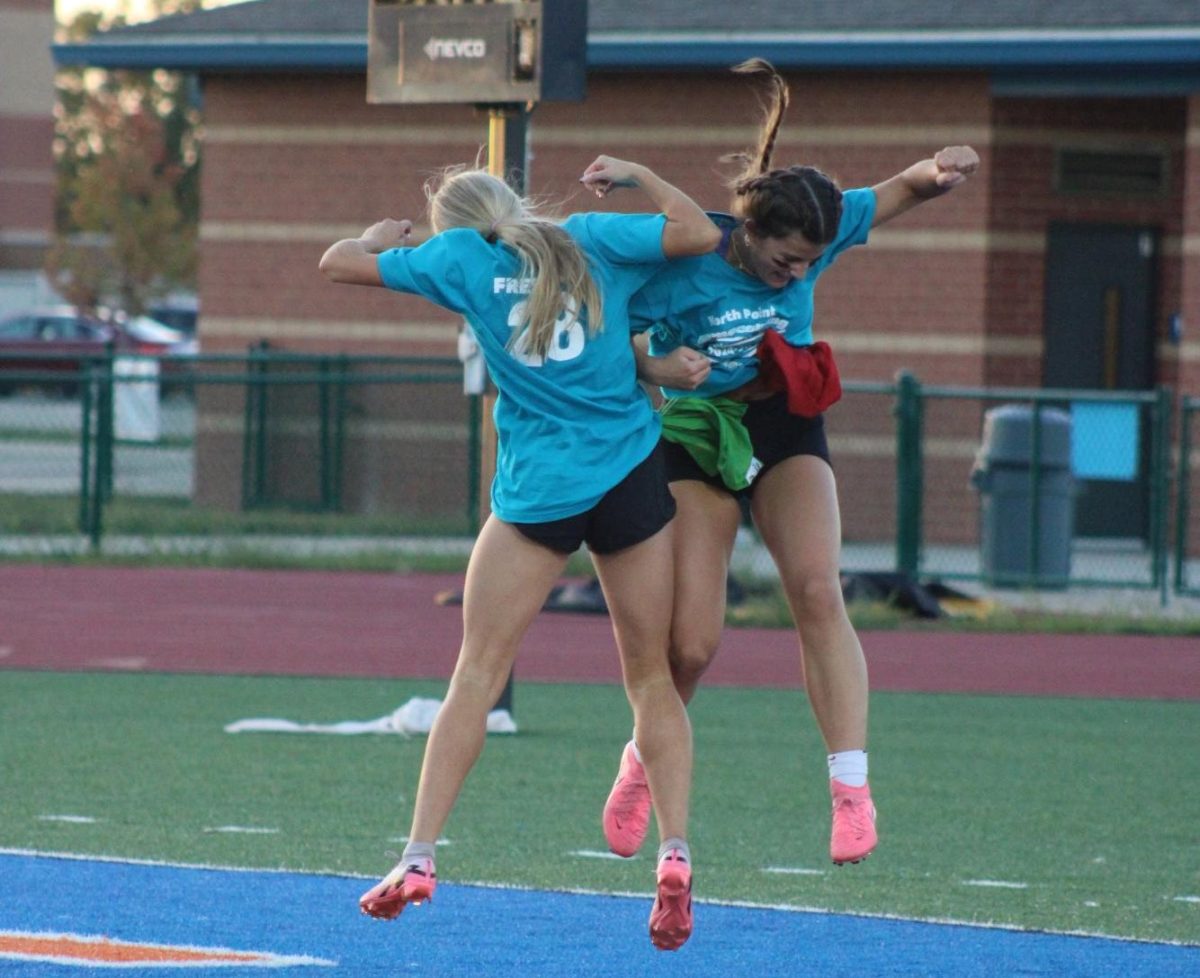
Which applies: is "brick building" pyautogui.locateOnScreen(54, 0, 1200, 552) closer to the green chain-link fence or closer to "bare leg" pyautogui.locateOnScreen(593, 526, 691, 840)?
the green chain-link fence

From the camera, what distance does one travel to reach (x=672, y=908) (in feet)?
19.6

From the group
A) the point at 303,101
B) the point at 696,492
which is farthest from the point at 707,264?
the point at 303,101

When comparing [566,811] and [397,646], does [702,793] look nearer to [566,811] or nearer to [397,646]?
[566,811]

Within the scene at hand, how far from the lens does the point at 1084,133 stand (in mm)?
20750

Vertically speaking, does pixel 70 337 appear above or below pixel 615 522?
above

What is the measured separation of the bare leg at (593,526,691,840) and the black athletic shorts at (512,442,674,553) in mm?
48

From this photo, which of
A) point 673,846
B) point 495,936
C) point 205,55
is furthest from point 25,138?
point 673,846

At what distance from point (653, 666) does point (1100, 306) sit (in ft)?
51.3

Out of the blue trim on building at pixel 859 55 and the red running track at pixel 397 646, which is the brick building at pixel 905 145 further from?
the red running track at pixel 397 646

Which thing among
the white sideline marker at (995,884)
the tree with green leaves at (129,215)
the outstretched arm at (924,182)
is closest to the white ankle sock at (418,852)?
the outstretched arm at (924,182)

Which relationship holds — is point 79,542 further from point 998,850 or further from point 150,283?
point 150,283

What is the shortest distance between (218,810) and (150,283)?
40.3m

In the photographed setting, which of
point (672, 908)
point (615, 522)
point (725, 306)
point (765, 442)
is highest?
point (725, 306)

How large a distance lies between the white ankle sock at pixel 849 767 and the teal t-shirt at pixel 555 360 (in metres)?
1.13
